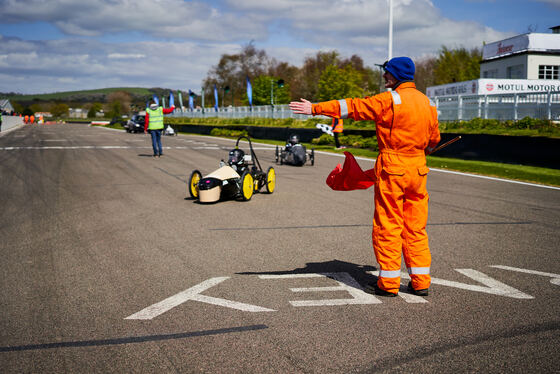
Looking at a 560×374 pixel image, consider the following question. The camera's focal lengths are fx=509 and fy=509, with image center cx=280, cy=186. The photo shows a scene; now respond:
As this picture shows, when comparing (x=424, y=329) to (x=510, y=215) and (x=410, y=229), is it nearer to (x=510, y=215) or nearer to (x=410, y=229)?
(x=410, y=229)

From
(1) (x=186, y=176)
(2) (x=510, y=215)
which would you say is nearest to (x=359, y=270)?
(2) (x=510, y=215)

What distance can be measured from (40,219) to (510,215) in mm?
7090

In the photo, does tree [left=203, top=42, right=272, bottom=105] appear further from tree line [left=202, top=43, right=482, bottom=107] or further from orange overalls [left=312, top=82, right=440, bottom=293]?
orange overalls [left=312, top=82, right=440, bottom=293]

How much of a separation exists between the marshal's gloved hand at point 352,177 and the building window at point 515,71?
1834 inches

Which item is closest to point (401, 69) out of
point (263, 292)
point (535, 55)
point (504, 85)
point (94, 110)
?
point (263, 292)

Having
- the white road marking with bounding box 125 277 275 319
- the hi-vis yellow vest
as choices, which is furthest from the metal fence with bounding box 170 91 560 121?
the white road marking with bounding box 125 277 275 319

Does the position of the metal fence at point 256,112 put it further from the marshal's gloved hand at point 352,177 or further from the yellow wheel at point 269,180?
the marshal's gloved hand at point 352,177

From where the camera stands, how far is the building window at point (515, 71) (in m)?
45.8

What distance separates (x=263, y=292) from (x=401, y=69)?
2.26m

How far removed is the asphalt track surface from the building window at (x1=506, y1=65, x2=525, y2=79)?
42120mm

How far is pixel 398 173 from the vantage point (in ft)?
13.6

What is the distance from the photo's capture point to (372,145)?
21375 mm

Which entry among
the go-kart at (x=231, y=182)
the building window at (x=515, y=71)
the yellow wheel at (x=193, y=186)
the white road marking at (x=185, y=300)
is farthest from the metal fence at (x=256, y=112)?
the white road marking at (x=185, y=300)

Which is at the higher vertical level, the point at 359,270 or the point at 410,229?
the point at 410,229
